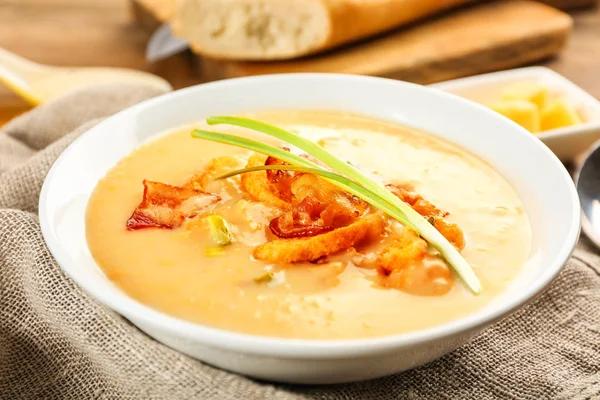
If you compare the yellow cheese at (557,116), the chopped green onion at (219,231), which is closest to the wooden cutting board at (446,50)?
the yellow cheese at (557,116)

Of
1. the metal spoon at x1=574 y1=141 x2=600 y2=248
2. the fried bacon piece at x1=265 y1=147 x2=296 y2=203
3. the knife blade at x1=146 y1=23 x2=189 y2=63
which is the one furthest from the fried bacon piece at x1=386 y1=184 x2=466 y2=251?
the knife blade at x1=146 y1=23 x2=189 y2=63

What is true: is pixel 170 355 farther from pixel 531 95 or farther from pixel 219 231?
pixel 531 95

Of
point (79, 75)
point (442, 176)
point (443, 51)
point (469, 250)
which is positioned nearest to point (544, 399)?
point (469, 250)

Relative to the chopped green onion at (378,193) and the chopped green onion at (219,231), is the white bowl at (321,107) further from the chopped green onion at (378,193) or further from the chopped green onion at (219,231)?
the chopped green onion at (219,231)

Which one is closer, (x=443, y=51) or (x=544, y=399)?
(x=544, y=399)

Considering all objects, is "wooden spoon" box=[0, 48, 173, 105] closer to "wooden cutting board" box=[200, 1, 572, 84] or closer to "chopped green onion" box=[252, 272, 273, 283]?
"wooden cutting board" box=[200, 1, 572, 84]

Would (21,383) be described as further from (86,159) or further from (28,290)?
(86,159)
